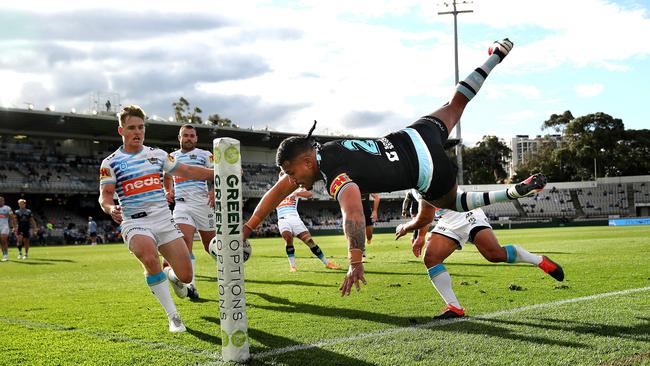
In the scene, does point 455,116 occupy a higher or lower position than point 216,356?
higher

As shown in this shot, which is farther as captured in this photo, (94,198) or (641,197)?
(641,197)

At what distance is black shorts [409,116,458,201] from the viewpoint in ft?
18.8

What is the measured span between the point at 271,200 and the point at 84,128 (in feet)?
176

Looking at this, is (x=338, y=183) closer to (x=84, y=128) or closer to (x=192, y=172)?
(x=192, y=172)

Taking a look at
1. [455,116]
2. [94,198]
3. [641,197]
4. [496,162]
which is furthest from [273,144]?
[455,116]

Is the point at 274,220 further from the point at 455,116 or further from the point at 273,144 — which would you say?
the point at 455,116

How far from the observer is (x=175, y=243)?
6672 millimetres

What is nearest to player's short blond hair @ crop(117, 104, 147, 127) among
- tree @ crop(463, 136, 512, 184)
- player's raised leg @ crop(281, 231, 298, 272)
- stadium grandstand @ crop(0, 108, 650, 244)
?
player's raised leg @ crop(281, 231, 298, 272)

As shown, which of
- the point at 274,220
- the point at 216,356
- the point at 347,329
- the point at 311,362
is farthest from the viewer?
the point at 274,220

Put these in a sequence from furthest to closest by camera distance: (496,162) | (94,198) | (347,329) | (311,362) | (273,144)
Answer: (496,162) → (273,144) → (94,198) → (347,329) → (311,362)

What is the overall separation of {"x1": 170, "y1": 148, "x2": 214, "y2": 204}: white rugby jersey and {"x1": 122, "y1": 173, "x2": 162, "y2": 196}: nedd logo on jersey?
9.79 feet

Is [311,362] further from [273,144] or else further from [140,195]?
[273,144]

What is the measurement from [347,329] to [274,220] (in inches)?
2234

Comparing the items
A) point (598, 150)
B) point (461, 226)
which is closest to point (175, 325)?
point (461, 226)
